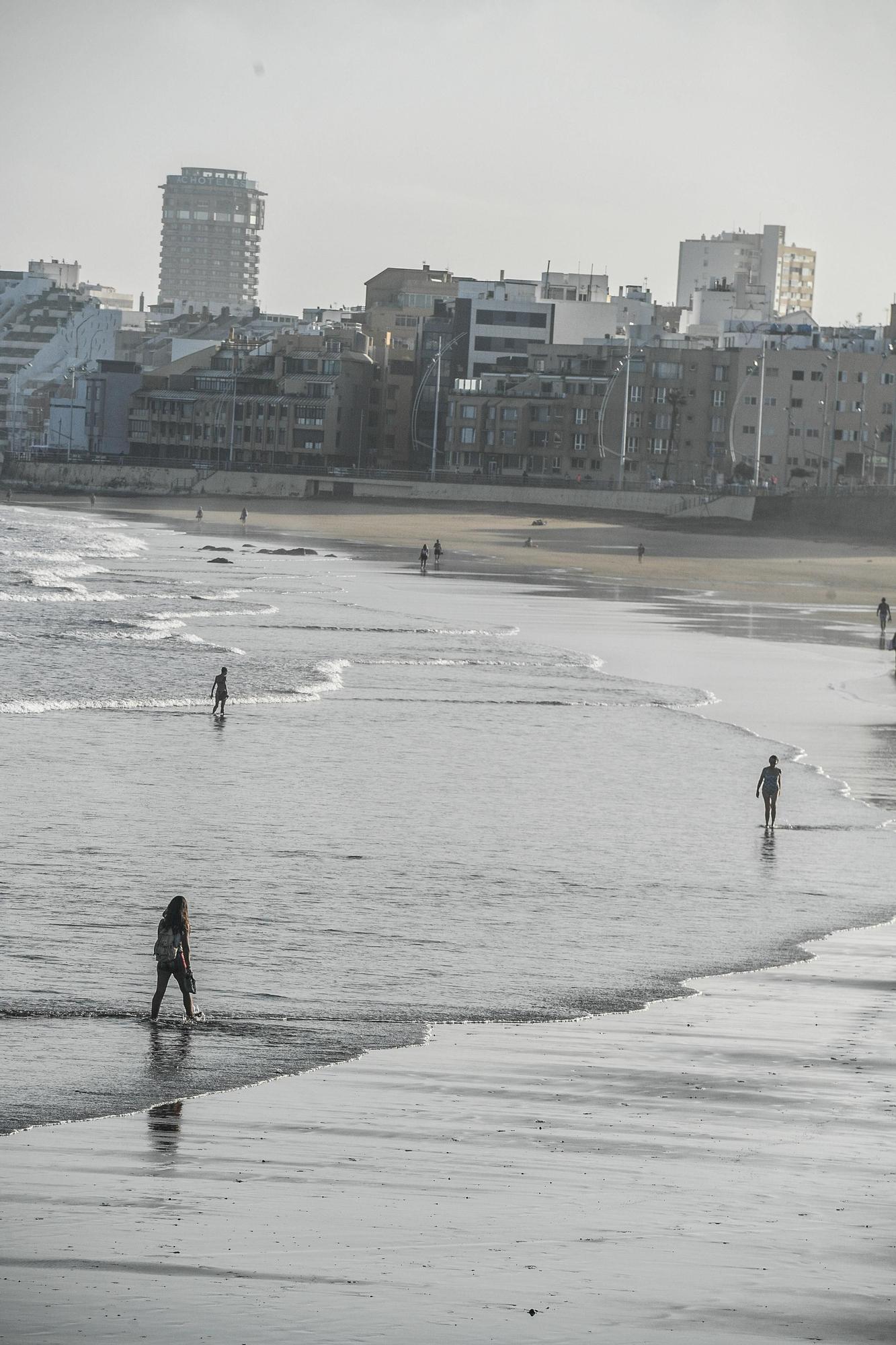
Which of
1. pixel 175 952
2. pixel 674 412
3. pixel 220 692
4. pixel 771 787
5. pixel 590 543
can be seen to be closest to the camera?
A: pixel 175 952

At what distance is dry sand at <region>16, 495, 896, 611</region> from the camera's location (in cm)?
7544

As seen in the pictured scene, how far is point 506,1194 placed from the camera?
960 cm

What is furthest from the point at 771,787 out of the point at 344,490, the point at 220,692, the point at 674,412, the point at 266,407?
the point at 266,407

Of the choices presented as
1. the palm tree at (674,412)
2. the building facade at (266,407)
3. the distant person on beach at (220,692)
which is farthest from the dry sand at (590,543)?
the distant person on beach at (220,692)

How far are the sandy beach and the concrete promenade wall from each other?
327 ft

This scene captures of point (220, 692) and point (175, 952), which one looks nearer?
point (175, 952)

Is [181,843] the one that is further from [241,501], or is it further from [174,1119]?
[241,501]

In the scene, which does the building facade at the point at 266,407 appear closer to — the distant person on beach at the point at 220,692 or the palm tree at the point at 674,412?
the palm tree at the point at 674,412

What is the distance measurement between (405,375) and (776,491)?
42524 mm

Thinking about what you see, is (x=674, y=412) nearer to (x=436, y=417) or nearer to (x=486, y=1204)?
(x=436, y=417)

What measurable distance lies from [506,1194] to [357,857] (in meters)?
10.1

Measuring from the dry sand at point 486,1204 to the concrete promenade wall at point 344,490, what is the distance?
10031 cm

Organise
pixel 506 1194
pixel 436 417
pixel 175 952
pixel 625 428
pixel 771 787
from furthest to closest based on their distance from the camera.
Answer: pixel 436 417
pixel 625 428
pixel 771 787
pixel 175 952
pixel 506 1194

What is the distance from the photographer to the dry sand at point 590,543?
75438 millimetres
